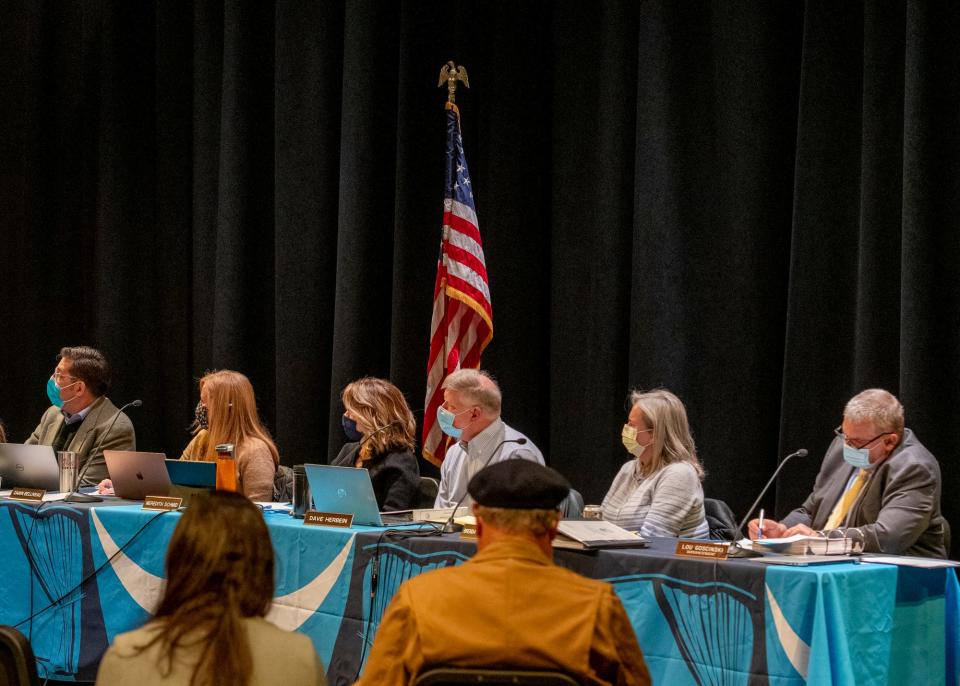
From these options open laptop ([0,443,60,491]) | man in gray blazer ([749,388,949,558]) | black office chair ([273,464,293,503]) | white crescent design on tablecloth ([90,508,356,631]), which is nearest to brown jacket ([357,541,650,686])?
white crescent design on tablecloth ([90,508,356,631])

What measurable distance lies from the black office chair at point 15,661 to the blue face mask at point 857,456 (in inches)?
96.8

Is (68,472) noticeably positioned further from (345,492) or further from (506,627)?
(506,627)

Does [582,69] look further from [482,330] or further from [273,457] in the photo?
[273,457]

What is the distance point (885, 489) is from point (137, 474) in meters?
2.56

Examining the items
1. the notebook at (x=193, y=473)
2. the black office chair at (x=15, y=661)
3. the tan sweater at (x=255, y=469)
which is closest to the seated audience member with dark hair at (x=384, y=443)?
the tan sweater at (x=255, y=469)

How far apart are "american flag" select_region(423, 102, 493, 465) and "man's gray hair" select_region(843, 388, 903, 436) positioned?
2.05 meters

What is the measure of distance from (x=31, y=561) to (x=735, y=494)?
2.73 m

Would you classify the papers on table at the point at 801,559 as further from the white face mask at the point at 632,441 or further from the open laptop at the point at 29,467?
the open laptop at the point at 29,467

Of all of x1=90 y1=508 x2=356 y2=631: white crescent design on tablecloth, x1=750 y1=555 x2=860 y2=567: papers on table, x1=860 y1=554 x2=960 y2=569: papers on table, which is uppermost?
x1=750 y1=555 x2=860 y2=567: papers on table

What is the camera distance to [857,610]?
279 cm

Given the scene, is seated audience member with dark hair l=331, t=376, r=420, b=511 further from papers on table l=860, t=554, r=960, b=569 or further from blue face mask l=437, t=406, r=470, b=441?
papers on table l=860, t=554, r=960, b=569

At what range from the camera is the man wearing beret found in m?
1.81

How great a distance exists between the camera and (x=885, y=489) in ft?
11.5

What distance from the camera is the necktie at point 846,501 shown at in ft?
12.2
